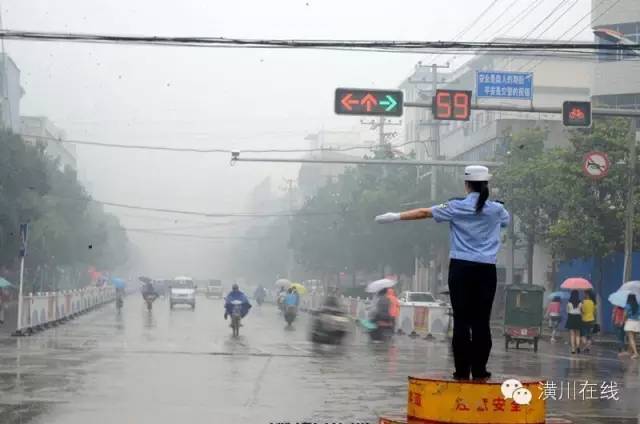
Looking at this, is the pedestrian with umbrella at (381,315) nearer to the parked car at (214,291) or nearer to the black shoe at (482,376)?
the black shoe at (482,376)

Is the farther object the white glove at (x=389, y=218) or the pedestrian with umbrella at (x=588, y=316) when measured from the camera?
the pedestrian with umbrella at (x=588, y=316)

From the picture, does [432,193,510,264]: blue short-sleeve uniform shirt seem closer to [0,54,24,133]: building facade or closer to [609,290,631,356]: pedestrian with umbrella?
[609,290,631,356]: pedestrian with umbrella

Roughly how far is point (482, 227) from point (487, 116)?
216 ft

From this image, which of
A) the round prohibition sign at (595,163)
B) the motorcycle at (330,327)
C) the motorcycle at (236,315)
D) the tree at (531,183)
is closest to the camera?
the motorcycle at (330,327)

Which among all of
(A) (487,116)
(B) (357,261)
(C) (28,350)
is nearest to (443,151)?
(A) (487,116)

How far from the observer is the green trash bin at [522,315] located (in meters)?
31.3

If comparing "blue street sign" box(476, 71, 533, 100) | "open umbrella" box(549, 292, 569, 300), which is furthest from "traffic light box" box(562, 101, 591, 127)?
"open umbrella" box(549, 292, 569, 300)

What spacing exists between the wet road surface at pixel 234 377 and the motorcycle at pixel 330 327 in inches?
22.4

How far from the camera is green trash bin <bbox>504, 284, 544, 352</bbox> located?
31.3 m

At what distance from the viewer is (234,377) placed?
18.2 m

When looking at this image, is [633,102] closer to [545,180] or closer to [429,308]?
[545,180]

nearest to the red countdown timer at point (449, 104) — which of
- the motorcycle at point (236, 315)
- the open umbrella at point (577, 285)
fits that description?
the open umbrella at point (577, 285)

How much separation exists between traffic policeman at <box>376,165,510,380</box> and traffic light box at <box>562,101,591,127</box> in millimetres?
16396

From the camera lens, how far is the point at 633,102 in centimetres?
5347
